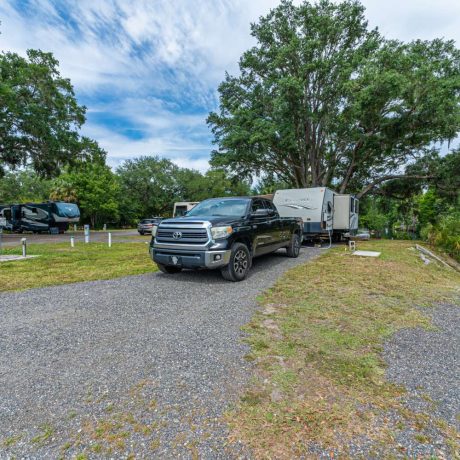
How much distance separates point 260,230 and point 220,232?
1589 millimetres

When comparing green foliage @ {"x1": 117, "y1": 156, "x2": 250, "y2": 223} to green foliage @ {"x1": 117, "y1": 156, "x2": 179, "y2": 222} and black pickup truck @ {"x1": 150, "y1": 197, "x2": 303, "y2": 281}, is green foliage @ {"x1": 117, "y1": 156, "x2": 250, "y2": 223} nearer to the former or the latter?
green foliage @ {"x1": 117, "y1": 156, "x2": 179, "y2": 222}

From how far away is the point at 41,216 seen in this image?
22438mm

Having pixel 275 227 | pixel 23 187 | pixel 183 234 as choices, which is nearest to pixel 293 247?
pixel 275 227

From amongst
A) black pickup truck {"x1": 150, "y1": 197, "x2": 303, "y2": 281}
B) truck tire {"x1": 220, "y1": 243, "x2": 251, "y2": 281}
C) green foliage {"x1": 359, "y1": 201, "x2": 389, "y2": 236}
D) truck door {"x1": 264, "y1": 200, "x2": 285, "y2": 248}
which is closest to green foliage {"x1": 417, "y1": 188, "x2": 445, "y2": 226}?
green foliage {"x1": 359, "y1": 201, "x2": 389, "y2": 236}

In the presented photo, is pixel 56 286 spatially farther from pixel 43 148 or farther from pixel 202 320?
pixel 43 148

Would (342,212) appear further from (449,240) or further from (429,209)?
(429,209)

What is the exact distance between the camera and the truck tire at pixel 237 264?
5.76m

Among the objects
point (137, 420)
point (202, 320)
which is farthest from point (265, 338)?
point (137, 420)

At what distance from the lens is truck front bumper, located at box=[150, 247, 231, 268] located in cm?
542

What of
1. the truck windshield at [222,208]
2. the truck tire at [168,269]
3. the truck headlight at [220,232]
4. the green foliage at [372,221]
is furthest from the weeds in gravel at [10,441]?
the green foliage at [372,221]

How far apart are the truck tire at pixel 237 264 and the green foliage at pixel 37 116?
16.1 metres

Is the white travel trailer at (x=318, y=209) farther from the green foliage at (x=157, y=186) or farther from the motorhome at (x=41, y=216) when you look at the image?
the green foliage at (x=157, y=186)

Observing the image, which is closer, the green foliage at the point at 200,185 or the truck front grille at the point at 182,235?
the truck front grille at the point at 182,235

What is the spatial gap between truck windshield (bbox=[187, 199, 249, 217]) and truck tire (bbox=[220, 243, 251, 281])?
898 millimetres
